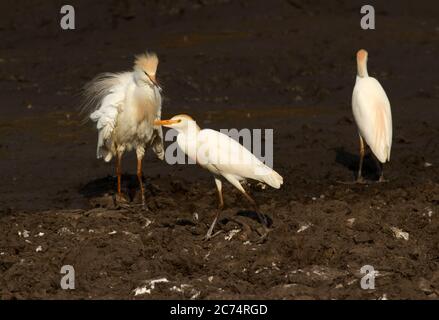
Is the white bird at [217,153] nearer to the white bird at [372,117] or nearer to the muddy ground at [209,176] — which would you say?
the muddy ground at [209,176]

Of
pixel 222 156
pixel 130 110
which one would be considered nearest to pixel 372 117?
pixel 130 110

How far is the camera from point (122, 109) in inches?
426

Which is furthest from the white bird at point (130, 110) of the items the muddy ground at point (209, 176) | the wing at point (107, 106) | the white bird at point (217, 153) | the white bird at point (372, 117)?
the white bird at point (372, 117)

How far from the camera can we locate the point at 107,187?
464 inches

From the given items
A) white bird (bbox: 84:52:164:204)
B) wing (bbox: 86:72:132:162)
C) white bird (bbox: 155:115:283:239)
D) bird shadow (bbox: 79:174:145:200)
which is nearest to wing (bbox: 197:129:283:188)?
white bird (bbox: 155:115:283:239)

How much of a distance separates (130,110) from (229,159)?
191 centimetres

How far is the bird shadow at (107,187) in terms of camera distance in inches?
454

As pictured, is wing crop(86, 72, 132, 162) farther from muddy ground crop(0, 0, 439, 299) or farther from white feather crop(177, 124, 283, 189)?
white feather crop(177, 124, 283, 189)

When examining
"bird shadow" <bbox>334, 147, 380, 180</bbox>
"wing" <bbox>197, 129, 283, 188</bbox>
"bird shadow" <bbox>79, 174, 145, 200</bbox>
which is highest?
"wing" <bbox>197, 129, 283, 188</bbox>

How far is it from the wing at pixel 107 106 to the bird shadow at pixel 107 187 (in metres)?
0.44

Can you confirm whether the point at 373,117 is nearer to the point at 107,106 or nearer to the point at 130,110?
the point at 130,110

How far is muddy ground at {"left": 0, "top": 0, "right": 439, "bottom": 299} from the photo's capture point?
8555 millimetres

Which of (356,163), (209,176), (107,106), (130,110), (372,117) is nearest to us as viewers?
(130,110)

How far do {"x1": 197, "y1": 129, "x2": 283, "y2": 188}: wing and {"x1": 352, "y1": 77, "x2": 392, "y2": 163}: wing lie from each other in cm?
254
